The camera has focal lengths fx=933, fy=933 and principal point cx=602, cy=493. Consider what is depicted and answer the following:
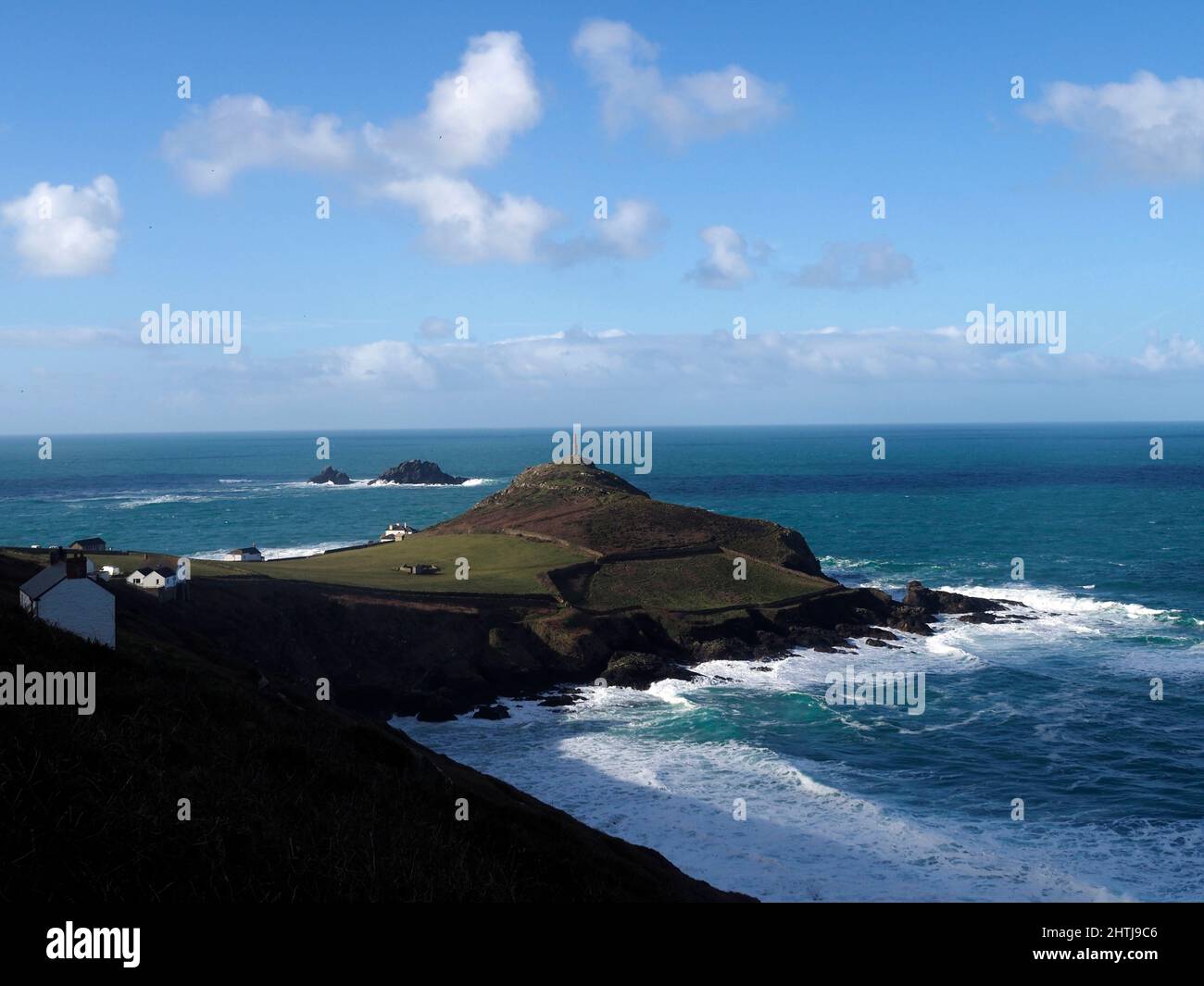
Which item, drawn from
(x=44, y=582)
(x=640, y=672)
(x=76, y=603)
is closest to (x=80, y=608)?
(x=76, y=603)

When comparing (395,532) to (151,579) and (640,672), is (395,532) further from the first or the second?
(640,672)

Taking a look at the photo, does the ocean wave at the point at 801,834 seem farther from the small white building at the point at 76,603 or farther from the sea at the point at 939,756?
the small white building at the point at 76,603

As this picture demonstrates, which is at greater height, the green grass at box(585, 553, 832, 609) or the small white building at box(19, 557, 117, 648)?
the small white building at box(19, 557, 117, 648)

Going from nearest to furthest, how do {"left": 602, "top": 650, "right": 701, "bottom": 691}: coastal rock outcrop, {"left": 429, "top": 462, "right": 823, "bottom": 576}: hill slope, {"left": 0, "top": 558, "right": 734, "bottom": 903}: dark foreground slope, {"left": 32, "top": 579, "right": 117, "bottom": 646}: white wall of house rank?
{"left": 0, "top": 558, "right": 734, "bottom": 903}: dark foreground slope
{"left": 32, "top": 579, "right": 117, "bottom": 646}: white wall of house
{"left": 602, "top": 650, "right": 701, "bottom": 691}: coastal rock outcrop
{"left": 429, "top": 462, "right": 823, "bottom": 576}: hill slope

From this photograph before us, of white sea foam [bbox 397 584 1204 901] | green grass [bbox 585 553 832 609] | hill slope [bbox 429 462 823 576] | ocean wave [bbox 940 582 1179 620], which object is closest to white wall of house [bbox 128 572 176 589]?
white sea foam [bbox 397 584 1204 901]

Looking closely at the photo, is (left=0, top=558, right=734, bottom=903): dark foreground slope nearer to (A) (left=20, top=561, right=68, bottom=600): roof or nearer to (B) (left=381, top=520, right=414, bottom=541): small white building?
(A) (left=20, top=561, right=68, bottom=600): roof
